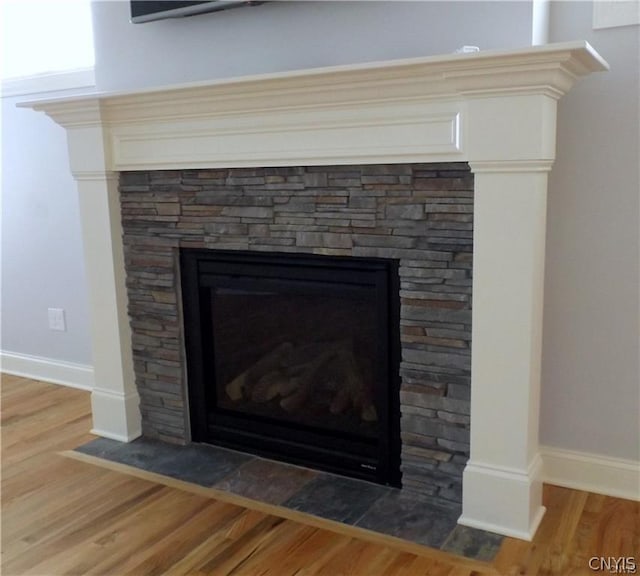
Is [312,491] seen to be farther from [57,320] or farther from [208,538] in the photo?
[57,320]

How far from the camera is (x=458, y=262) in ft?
6.22

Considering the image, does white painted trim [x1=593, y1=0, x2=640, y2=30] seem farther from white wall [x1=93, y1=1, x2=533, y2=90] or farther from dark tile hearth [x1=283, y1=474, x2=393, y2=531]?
dark tile hearth [x1=283, y1=474, x2=393, y2=531]

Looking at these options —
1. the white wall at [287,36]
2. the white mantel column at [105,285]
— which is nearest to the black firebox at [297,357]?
the white mantel column at [105,285]

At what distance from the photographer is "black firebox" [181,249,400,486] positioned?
6.98ft

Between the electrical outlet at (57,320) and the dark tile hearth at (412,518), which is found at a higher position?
the electrical outlet at (57,320)

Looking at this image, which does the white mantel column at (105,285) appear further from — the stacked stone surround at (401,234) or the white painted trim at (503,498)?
the white painted trim at (503,498)

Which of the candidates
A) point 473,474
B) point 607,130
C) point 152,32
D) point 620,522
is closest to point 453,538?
point 473,474

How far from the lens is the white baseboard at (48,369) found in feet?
10.4

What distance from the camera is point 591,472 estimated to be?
2.10 m

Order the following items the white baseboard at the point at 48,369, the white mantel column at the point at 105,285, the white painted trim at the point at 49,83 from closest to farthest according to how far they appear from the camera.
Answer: the white mantel column at the point at 105,285
the white painted trim at the point at 49,83
the white baseboard at the point at 48,369

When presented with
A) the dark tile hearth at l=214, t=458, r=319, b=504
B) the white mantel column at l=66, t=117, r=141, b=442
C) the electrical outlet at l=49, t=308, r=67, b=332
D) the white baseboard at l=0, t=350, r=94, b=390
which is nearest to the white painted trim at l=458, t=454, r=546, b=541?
the dark tile hearth at l=214, t=458, r=319, b=504

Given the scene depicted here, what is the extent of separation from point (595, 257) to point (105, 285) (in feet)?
→ 5.55

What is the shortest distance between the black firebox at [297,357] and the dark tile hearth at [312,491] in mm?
64

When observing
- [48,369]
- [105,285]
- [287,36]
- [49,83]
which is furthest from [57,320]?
[287,36]
